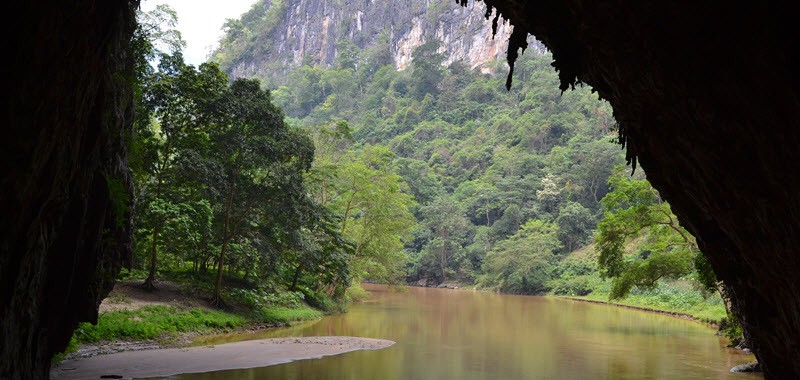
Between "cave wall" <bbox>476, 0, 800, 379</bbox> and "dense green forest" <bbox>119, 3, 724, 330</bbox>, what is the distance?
5.74 ft

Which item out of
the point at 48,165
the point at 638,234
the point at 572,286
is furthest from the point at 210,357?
the point at 572,286

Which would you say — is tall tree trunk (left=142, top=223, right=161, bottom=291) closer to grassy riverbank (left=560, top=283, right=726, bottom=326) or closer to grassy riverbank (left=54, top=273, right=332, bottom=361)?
grassy riverbank (left=54, top=273, right=332, bottom=361)

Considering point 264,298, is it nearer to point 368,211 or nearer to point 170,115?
point 170,115

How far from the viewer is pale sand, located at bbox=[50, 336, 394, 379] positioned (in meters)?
11.8

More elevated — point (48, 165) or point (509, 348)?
point (48, 165)

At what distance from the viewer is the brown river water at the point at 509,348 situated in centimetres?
1420

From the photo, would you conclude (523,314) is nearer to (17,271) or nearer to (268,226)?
(268,226)

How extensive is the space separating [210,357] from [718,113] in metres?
12.6

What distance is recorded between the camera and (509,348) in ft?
61.7

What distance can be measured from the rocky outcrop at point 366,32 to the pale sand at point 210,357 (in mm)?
87368

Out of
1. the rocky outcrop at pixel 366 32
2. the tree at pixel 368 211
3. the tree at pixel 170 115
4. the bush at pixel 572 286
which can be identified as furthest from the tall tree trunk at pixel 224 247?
the rocky outcrop at pixel 366 32

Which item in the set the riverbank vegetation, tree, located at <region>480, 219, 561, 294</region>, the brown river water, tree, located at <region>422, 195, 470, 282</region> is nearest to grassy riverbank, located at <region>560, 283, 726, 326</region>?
the riverbank vegetation

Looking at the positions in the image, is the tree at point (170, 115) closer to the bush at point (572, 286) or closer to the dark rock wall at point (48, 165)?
the dark rock wall at point (48, 165)

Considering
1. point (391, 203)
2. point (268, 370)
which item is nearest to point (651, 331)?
point (391, 203)
